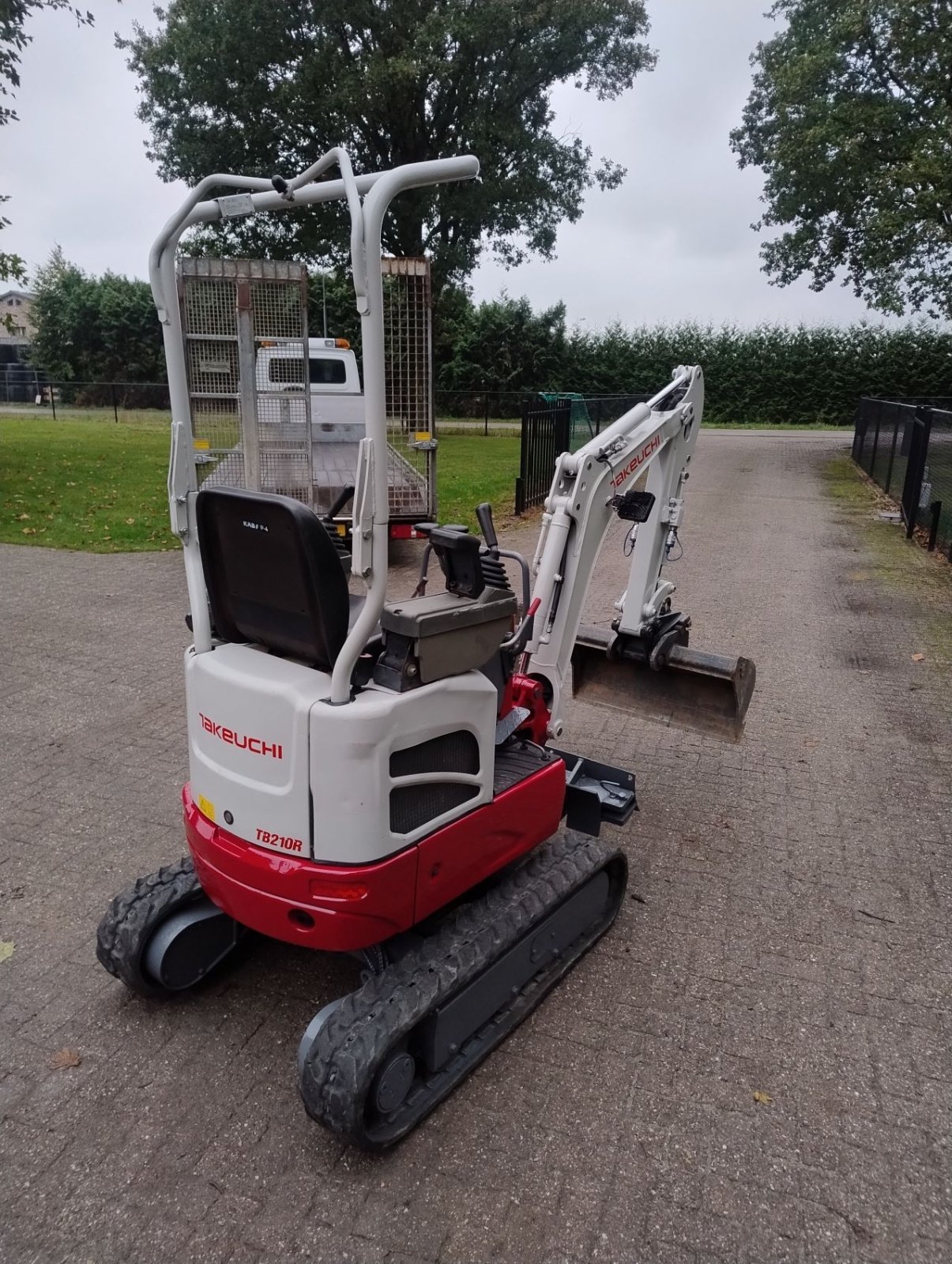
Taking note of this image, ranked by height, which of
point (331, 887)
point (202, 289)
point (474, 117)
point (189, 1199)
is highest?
point (474, 117)

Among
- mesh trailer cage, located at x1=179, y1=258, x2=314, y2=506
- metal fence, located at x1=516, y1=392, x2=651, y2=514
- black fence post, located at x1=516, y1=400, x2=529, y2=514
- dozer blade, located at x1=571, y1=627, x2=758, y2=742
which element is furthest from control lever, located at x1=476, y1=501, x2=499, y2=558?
black fence post, located at x1=516, y1=400, x2=529, y2=514

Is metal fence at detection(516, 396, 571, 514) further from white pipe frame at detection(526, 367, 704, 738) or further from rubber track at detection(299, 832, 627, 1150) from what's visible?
rubber track at detection(299, 832, 627, 1150)

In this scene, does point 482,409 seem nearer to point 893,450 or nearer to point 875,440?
point 875,440

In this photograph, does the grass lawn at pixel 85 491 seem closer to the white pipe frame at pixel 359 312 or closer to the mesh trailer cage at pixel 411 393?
the mesh trailer cage at pixel 411 393

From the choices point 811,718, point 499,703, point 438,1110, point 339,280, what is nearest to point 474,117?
point 339,280

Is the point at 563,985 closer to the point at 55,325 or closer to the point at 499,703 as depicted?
the point at 499,703

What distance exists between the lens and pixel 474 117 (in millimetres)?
21250

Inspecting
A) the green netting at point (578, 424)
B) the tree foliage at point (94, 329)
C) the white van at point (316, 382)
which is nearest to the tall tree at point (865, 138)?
the green netting at point (578, 424)

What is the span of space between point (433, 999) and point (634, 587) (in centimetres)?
275

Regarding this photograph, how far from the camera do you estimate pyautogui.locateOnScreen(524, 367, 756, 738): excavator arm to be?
4094 mm

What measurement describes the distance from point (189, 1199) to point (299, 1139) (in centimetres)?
34

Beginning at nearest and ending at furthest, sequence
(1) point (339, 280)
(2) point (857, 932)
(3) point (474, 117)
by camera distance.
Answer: (2) point (857, 932) < (3) point (474, 117) < (1) point (339, 280)

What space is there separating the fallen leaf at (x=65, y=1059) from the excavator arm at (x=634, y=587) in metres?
2.21

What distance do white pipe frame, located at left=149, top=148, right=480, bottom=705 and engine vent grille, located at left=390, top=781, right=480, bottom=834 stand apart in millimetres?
397
